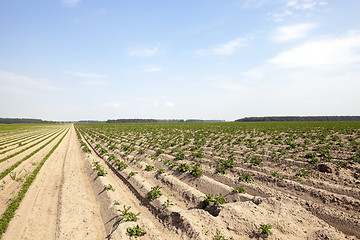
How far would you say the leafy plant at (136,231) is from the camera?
4.86 m

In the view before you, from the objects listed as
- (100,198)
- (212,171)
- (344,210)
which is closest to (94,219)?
(100,198)

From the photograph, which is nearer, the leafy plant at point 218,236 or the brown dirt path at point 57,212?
Result: the leafy plant at point 218,236

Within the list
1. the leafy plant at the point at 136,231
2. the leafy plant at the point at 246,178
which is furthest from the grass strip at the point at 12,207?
the leafy plant at the point at 246,178

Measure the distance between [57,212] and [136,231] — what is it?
137 inches

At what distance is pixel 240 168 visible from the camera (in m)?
9.92

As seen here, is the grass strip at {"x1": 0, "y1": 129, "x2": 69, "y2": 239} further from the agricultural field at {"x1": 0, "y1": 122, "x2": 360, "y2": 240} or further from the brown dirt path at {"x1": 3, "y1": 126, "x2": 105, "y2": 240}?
the brown dirt path at {"x1": 3, "y1": 126, "x2": 105, "y2": 240}

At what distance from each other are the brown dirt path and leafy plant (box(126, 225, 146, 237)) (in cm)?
87

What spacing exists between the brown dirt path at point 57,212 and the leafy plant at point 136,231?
0.87 m

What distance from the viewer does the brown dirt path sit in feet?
17.0

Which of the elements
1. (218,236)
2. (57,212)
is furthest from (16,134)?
(218,236)

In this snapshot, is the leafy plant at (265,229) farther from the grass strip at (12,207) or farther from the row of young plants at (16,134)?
the row of young plants at (16,134)

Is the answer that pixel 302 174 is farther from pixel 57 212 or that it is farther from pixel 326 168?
pixel 57 212

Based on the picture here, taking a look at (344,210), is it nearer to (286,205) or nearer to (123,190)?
(286,205)

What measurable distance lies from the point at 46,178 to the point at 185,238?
29.3ft
